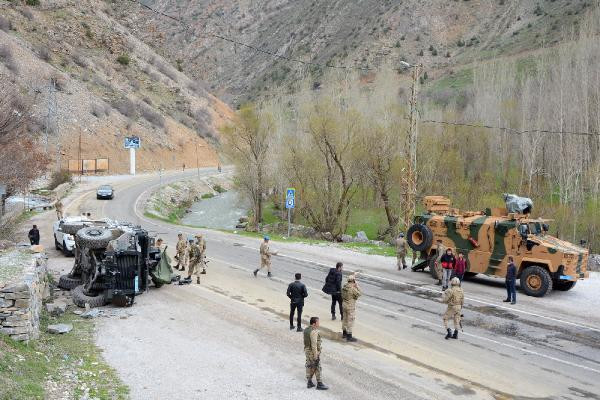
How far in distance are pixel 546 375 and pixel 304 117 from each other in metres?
31.3

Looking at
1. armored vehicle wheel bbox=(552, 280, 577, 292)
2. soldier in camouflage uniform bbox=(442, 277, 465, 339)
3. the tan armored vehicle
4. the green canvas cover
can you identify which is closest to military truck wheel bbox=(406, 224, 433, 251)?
the tan armored vehicle

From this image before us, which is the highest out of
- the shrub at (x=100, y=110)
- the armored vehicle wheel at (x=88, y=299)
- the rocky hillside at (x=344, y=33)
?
the rocky hillside at (x=344, y=33)

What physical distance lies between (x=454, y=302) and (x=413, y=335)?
1.26 m

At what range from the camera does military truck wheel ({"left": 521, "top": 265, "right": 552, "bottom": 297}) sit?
17.4m

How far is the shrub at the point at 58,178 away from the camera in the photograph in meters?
48.3

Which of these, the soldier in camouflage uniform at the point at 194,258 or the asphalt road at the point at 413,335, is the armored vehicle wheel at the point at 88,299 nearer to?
the asphalt road at the point at 413,335

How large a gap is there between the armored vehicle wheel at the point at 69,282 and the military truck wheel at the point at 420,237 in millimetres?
11165

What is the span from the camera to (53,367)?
10430 millimetres

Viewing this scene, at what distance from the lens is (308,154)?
1539 inches

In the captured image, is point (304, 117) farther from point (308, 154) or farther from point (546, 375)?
point (546, 375)

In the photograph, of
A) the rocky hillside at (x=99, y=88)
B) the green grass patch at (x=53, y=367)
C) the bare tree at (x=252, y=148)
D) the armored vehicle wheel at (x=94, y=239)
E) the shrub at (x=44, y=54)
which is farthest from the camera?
the shrub at (x=44, y=54)

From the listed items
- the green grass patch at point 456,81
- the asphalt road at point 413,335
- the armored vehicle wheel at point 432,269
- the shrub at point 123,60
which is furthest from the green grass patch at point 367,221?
the shrub at point 123,60

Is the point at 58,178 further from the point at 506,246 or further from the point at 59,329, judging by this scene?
the point at 506,246

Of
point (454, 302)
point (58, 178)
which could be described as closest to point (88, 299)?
point (454, 302)
